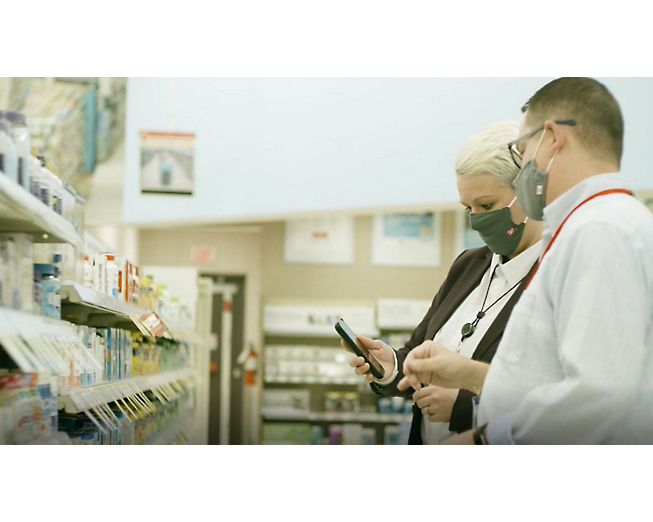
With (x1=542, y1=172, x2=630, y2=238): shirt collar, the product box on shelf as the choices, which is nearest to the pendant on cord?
(x1=542, y1=172, x2=630, y2=238): shirt collar

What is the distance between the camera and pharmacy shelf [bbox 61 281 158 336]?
2312 mm

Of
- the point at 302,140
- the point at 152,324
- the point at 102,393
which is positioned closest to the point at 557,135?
the point at 102,393

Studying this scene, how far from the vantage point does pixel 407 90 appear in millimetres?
5445

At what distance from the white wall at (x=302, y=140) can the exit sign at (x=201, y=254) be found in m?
3.84

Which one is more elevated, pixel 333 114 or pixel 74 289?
pixel 333 114

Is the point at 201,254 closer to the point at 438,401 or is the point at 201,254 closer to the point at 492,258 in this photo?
Answer: the point at 492,258

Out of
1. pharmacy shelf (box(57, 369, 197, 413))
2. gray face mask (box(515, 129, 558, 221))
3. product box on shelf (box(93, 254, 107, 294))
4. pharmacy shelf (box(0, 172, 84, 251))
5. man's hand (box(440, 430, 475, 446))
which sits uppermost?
gray face mask (box(515, 129, 558, 221))

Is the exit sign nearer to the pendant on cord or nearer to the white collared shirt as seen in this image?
the pendant on cord

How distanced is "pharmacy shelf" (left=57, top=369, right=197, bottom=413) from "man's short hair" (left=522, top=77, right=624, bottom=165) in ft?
4.72

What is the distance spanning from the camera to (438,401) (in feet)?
6.81

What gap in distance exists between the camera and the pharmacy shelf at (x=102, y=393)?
2.15 m

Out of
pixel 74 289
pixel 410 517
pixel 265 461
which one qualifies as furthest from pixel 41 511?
pixel 74 289
